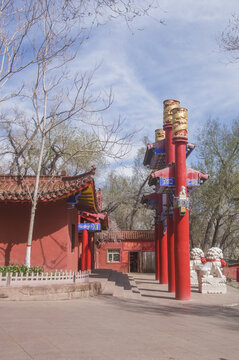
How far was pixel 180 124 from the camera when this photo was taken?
13023 millimetres

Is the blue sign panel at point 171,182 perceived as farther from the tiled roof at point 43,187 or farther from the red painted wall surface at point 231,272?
the red painted wall surface at point 231,272

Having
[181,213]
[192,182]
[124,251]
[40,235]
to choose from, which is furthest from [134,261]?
[40,235]

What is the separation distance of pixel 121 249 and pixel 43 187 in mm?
19611

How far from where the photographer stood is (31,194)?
11.7 metres

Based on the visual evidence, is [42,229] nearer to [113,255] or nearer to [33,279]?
[33,279]

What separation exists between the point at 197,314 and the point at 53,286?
147 inches

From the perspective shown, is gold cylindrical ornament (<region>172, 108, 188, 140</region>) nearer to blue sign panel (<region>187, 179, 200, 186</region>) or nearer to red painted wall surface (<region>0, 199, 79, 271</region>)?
blue sign panel (<region>187, 179, 200, 186</region>)

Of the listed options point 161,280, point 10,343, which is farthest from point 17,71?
point 161,280

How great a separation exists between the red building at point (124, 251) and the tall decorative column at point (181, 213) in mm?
18623

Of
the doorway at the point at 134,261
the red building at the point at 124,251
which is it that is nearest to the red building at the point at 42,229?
the red building at the point at 124,251

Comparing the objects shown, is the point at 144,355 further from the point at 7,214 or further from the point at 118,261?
the point at 118,261

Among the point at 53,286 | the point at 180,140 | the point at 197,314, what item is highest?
the point at 180,140

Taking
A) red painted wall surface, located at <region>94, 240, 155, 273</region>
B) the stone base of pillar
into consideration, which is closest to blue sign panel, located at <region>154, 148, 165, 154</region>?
the stone base of pillar

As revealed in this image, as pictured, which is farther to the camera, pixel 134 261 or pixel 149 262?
pixel 134 261
